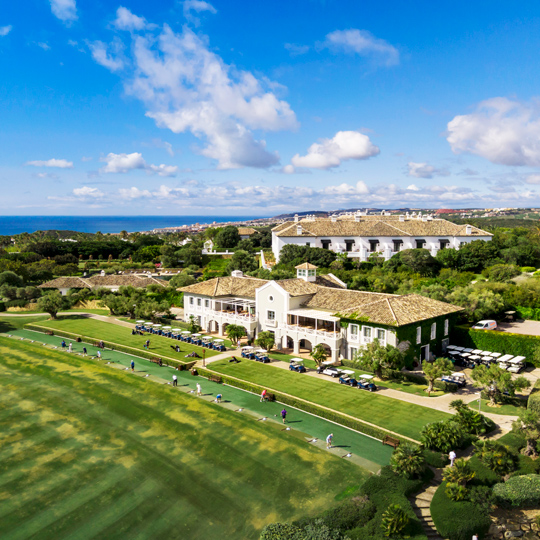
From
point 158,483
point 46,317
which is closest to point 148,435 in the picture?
point 158,483

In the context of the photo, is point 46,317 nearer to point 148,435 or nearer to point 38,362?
point 38,362

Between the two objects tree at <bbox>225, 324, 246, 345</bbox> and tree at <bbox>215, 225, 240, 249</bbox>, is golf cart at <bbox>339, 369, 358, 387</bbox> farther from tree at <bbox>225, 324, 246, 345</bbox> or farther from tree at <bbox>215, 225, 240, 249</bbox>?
tree at <bbox>215, 225, 240, 249</bbox>

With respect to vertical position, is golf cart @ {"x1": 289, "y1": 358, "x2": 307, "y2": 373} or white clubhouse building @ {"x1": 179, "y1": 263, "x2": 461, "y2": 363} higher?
white clubhouse building @ {"x1": 179, "y1": 263, "x2": 461, "y2": 363}

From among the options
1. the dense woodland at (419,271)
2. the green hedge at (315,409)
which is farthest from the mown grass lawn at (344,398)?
the dense woodland at (419,271)

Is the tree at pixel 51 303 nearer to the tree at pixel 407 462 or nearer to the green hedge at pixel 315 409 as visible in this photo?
the green hedge at pixel 315 409

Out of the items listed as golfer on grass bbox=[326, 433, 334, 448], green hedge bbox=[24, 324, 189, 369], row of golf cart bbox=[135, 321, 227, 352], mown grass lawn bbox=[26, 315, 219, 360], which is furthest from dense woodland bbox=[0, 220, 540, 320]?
golfer on grass bbox=[326, 433, 334, 448]

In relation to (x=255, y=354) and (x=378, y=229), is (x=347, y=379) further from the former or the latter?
(x=378, y=229)

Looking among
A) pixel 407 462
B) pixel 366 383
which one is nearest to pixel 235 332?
pixel 366 383

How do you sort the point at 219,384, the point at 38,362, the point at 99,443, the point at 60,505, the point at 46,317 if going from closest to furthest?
the point at 60,505 < the point at 99,443 < the point at 219,384 < the point at 38,362 < the point at 46,317
